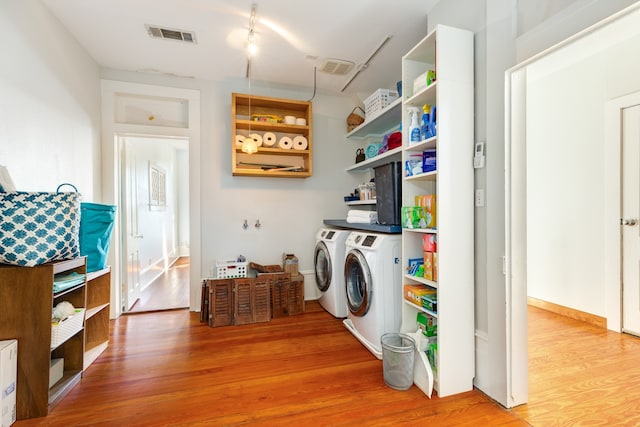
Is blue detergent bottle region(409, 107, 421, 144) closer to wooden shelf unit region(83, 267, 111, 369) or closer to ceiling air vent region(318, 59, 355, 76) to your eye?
ceiling air vent region(318, 59, 355, 76)

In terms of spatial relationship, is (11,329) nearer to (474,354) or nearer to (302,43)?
(474,354)

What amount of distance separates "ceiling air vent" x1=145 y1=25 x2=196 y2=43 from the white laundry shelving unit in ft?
6.50

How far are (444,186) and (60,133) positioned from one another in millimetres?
2848

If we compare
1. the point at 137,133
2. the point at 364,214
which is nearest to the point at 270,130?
the point at 137,133

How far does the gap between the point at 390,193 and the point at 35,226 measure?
88.1 inches

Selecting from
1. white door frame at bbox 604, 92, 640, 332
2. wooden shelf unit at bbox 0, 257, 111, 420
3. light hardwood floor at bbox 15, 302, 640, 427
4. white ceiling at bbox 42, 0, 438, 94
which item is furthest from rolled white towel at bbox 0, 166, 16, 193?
white door frame at bbox 604, 92, 640, 332

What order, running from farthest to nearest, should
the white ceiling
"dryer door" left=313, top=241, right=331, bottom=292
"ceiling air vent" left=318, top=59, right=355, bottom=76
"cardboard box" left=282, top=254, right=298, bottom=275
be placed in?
1. "cardboard box" left=282, top=254, right=298, bottom=275
2. "dryer door" left=313, top=241, right=331, bottom=292
3. "ceiling air vent" left=318, top=59, right=355, bottom=76
4. the white ceiling

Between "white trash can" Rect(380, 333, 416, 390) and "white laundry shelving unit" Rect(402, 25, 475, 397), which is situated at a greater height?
"white laundry shelving unit" Rect(402, 25, 475, 397)

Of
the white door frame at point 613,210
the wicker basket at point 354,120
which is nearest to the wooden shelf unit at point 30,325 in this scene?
the wicker basket at point 354,120

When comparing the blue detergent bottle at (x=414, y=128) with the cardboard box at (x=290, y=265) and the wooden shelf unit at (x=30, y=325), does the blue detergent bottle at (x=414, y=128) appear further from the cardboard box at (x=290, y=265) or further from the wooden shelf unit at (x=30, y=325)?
the wooden shelf unit at (x=30, y=325)

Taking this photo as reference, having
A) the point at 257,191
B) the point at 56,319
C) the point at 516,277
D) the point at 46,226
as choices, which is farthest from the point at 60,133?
the point at 516,277

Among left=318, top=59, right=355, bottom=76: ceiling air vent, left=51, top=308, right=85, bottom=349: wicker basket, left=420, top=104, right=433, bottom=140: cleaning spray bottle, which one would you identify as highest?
left=318, top=59, right=355, bottom=76: ceiling air vent

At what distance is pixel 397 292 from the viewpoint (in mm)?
2205

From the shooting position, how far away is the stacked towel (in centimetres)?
273
